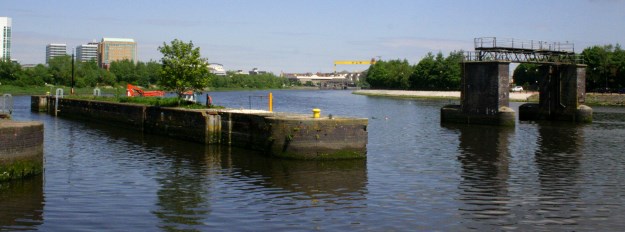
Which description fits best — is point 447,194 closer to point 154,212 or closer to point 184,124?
point 154,212

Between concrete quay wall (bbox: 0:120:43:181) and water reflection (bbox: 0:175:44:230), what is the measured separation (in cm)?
40

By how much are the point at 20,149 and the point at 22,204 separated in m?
4.45

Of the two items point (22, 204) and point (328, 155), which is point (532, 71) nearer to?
point (328, 155)

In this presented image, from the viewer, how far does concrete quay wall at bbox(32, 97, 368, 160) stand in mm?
35281

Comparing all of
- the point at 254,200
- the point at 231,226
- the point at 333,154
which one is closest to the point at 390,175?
the point at 333,154

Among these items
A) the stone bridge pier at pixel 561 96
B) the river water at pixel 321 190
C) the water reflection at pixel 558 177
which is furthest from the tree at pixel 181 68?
the stone bridge pier at pixel 561 96

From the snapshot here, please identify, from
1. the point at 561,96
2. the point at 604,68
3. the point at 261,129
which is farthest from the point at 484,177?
the point at 604,68

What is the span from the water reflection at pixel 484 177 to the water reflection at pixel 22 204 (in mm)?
14538

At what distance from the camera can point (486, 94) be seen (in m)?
64.8

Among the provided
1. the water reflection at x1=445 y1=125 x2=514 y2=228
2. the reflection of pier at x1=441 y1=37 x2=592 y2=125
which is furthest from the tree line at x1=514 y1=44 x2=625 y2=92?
the water reflection at x1=445 y1=125 x2=514 y2=228

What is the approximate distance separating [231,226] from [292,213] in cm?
284

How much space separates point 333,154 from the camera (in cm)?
3559

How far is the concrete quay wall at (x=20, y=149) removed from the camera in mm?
26781

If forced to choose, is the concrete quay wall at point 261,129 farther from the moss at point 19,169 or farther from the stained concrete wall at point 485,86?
the stained concrete wall at point 485,86
